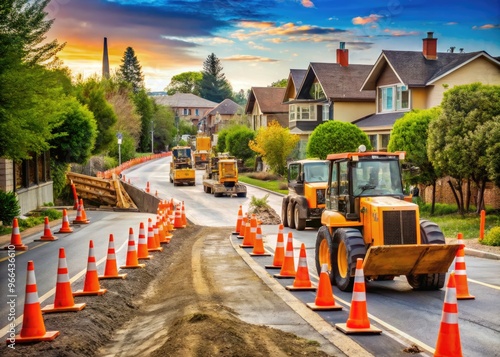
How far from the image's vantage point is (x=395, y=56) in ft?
161

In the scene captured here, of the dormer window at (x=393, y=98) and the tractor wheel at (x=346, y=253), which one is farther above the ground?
the dormer window at (x=393, y=98)

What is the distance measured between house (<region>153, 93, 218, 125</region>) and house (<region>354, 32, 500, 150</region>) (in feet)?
421

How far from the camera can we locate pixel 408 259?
1227 cm

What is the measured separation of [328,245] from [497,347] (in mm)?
5522

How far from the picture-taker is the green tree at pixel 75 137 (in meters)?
41.9

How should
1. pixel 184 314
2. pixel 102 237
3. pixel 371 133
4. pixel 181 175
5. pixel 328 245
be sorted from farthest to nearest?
pixel 181 175
pixel 371 133
pixel 102 237
pixel 328 245
pixel 184 314

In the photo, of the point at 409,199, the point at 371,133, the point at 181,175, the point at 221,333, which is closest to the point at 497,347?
the point at 221,333

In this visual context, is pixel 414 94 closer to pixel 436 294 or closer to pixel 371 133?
pixel 371 133

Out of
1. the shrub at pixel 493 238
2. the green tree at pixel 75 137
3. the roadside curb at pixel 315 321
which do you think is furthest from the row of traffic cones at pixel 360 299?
the green tree at pixel 75 137

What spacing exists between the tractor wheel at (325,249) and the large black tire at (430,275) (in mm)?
1624

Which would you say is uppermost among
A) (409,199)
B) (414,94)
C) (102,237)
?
(414,94)

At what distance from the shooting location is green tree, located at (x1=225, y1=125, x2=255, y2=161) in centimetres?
7662

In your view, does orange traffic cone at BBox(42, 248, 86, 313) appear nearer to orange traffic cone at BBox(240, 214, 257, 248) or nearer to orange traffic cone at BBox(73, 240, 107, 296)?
orange traffic cone at BBox(73, 240, 107, 296)

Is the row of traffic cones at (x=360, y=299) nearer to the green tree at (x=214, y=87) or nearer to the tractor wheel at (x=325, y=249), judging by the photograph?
the tractor wheel at (x=325, y=249)
